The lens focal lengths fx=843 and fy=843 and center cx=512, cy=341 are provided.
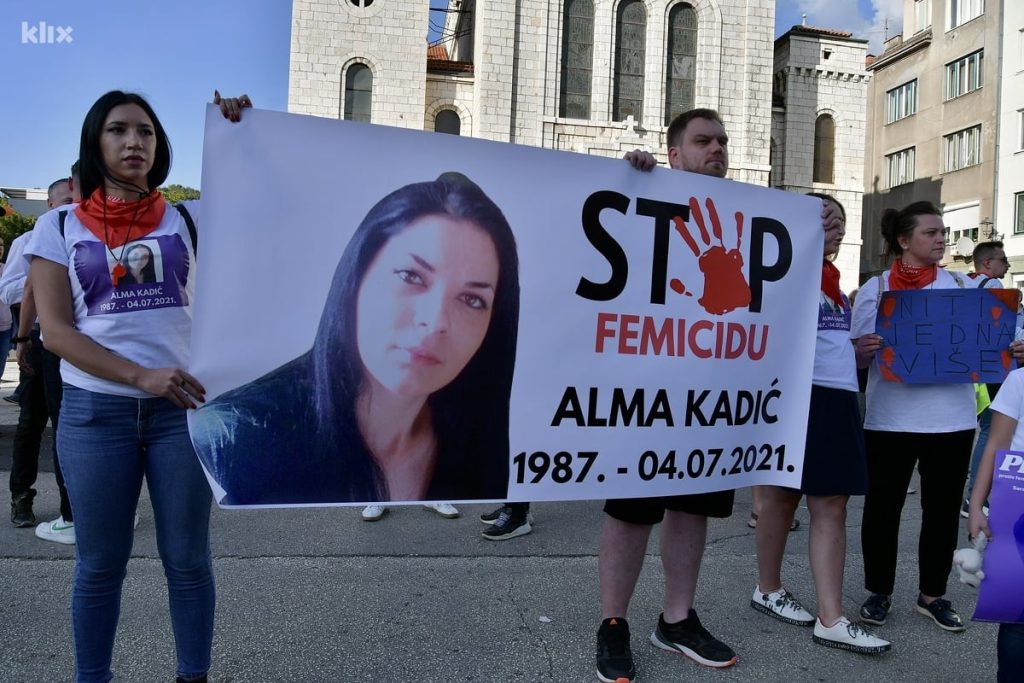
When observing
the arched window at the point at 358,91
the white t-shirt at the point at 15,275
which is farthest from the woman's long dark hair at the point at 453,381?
the arched window at the point at 358,91

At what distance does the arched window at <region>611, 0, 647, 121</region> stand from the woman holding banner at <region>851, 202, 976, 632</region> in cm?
3252

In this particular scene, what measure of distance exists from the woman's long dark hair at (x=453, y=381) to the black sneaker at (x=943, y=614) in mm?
2213

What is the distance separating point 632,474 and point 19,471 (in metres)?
3.91

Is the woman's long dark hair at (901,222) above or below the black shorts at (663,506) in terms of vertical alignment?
above

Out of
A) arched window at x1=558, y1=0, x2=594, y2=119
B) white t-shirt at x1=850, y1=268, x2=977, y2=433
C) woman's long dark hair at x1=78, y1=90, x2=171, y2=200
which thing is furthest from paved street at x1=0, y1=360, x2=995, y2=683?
arched window at x1=558, y1=0, x2=594, y2=119

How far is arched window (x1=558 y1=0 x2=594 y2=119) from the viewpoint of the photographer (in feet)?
114

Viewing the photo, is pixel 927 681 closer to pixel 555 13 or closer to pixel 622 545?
pixel 622 545

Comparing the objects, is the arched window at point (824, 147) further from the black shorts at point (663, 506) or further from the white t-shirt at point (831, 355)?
the black shorts at point (663, 506)

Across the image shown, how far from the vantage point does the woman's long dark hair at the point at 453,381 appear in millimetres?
2588

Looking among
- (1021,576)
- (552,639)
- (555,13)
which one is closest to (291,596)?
(552,639)

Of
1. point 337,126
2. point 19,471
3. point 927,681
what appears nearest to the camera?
point 337,126

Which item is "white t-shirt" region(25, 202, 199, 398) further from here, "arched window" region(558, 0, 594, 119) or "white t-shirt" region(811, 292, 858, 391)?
"arched window" region(558, 0, 594, 119)

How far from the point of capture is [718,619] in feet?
12.2

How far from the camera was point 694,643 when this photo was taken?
127 inches
